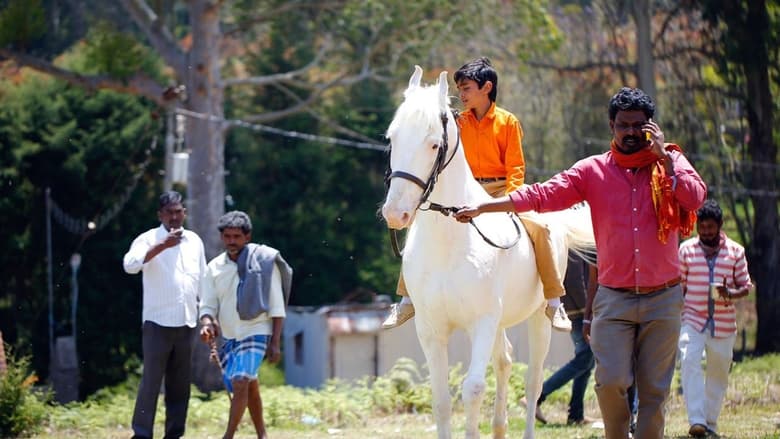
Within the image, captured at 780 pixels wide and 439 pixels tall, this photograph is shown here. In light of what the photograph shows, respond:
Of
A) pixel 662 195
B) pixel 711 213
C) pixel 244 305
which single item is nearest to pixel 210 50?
pixel 244 305

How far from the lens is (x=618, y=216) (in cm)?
589

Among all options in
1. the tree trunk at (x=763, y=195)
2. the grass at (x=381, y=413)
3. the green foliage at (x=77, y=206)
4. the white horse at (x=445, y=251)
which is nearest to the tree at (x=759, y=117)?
the tree trunk at (x=763, y=195)

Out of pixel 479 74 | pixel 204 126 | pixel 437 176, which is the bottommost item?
pixel 437 176

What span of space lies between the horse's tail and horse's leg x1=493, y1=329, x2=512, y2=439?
994mm

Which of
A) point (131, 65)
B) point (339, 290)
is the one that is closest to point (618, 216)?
point (131, 65)

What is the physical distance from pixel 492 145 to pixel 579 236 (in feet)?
4.82

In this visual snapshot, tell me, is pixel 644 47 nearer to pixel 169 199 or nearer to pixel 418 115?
pixel 169 199

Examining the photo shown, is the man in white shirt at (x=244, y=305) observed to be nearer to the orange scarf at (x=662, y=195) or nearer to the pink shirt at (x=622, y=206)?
the pink shirt at (x=622, y=206)

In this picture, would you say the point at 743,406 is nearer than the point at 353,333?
Yes

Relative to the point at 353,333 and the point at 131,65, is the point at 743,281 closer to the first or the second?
the point at 131,65

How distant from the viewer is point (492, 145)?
7.96 m

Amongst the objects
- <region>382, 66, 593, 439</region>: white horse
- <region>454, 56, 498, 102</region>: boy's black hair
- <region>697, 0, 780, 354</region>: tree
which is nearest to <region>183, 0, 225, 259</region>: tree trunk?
<region>697, 0, 780, 354</region>: tree

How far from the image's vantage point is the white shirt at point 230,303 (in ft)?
30.9

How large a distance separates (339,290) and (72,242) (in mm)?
8305
